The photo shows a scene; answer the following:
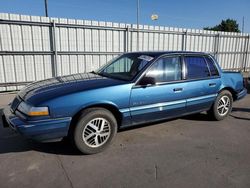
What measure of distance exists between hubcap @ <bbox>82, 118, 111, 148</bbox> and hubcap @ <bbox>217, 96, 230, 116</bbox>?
287 cm

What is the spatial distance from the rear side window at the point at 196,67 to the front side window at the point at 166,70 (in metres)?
0.24

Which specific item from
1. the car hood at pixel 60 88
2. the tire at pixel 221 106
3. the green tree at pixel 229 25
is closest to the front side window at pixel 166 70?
the car hood at pixel 60 88

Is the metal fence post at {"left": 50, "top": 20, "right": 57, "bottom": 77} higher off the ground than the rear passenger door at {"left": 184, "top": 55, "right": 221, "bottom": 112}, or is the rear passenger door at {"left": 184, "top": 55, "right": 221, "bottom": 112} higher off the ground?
the metal fence post at {"left": 50, "top": 20, "right": 57, "bottom": 77}

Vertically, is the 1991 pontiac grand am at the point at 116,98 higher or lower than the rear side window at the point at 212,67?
lower

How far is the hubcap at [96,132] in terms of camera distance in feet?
10.8

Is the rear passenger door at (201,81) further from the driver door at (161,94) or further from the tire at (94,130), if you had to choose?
the tire at (94,130)

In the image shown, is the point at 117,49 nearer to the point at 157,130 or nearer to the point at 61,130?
the point at 157,130

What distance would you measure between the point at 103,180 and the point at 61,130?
93 cm

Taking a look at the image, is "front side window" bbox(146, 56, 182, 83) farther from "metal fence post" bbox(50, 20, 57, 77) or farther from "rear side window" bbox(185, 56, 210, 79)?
"metal fence post" bbox(50, 20, 57, 77)

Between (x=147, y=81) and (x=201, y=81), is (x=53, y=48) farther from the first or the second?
(x=201, y=81)

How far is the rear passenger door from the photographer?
4.33 meters

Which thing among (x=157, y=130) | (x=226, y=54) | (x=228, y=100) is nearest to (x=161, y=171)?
(x=157, y=130)

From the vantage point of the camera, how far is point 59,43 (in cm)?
813

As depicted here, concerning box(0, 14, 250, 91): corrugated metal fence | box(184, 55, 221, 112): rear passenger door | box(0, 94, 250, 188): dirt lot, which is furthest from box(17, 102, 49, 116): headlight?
box(0, 14, 250, 91): corrugated metal fence
